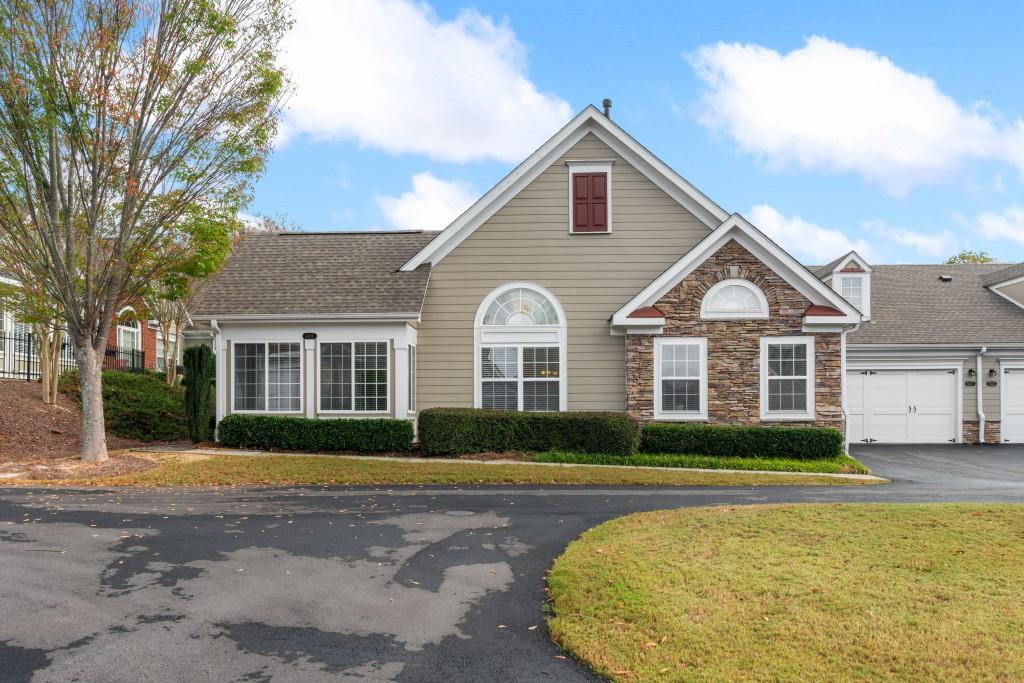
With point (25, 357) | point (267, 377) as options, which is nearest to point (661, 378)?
point (267, 377)

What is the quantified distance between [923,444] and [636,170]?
11.8 meters

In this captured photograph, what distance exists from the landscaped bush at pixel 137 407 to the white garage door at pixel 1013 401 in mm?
23266

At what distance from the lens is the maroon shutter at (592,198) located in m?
18.5

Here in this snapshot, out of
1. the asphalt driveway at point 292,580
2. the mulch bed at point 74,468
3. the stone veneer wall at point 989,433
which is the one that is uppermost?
the asphalt driveway at point 292,580

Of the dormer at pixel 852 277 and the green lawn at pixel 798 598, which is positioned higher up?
the dormer at pixel 852 277

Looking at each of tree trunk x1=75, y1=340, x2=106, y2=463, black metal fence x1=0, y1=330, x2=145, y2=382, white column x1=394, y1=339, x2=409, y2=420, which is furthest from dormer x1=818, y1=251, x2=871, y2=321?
black metal fence x1=0, y1=330, x2=145, y2=382

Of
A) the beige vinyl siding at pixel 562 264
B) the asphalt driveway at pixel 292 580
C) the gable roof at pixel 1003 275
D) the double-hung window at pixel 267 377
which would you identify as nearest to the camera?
the asphalt driveway at pixel 292 580

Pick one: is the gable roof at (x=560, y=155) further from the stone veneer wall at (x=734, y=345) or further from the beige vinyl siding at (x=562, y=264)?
the stone veneer wall at (x=734, y=345)

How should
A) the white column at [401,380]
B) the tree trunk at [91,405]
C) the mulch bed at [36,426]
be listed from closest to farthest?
the tree trunk at [91,405] → the mulch bed at [36,426] → the white column at [401,380]

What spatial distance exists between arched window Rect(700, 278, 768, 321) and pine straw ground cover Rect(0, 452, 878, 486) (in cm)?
418

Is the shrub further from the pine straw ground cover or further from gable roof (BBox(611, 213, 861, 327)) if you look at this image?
gable roof (BBox(611, 213, 861, 327))

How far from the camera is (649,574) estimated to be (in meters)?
6.77

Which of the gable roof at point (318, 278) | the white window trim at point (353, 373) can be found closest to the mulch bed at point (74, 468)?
the white window trim at point (353, 373)

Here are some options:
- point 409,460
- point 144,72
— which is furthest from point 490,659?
point 144,72
